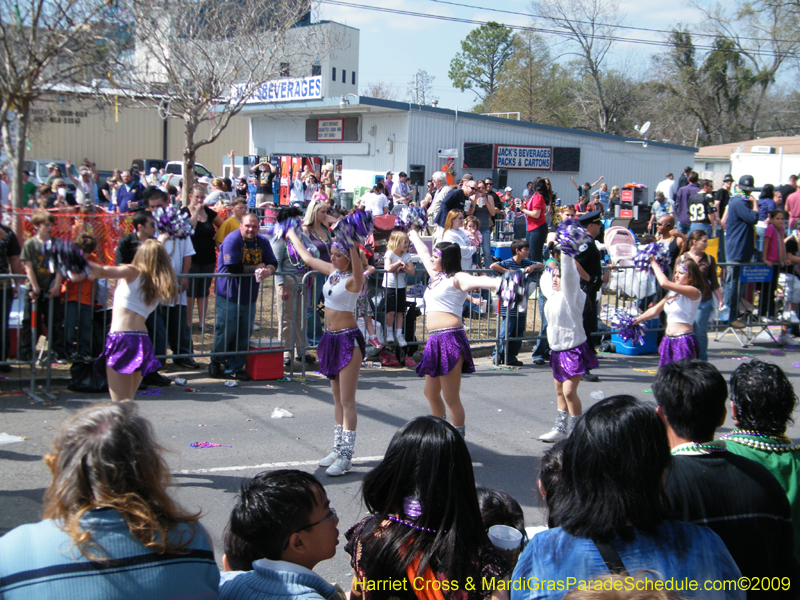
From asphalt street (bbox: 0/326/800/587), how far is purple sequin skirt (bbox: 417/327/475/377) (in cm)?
90

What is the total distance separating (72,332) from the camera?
7.10 m

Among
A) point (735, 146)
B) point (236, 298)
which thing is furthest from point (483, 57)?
point (236, 298)

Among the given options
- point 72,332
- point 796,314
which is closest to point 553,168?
point 796,314

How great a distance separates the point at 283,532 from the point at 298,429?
13.6 feet

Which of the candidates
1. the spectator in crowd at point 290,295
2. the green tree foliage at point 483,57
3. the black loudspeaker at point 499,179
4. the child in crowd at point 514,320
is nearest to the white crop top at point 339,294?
the spectator in crowd at point 290,295

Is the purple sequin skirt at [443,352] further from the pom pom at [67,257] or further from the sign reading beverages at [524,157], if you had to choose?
the sign reading beverages at [524,157]

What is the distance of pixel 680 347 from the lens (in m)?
6.33

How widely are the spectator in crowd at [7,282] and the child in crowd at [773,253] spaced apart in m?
10.6

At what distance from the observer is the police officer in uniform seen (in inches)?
313

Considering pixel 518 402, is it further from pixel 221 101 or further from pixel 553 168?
pixel 553 168

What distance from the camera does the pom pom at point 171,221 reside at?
625cm

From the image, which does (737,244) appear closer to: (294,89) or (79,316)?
(79,316)

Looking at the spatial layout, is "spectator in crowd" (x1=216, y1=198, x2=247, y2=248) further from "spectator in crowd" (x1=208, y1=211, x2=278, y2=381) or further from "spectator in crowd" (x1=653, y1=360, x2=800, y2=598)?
"spectator in crowd" (x1=653, y1=360, x2=800, y2=598)

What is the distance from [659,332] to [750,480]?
837cm
